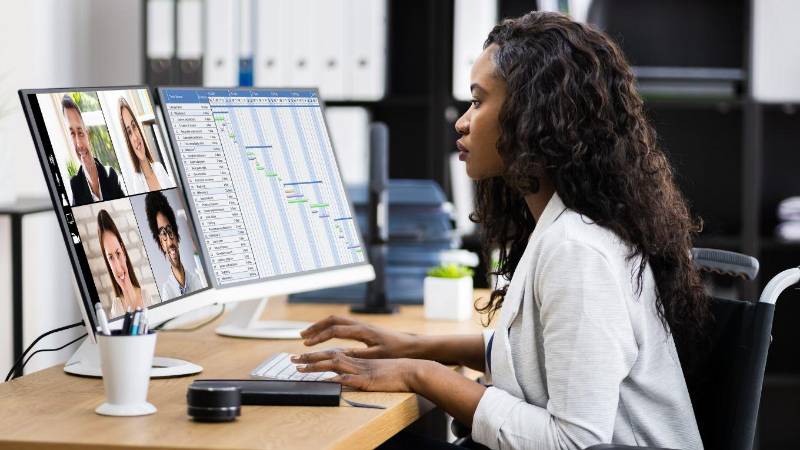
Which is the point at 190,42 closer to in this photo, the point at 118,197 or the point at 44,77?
the point at 44,77

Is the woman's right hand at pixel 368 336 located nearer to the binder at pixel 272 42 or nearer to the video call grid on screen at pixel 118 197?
the video call grid on screen at pixel 118 197

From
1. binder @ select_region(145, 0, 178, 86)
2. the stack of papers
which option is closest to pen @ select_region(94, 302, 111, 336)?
binder @ select_region(145, 0, 178, 86)

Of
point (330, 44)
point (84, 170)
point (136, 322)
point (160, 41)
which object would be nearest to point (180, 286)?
point (84, 170)

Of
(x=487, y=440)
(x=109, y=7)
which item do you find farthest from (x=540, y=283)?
(x=109, y=7)

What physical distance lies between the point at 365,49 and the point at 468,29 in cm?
34

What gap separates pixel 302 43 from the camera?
3.44 m

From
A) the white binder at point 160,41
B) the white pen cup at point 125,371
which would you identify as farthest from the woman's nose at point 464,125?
the white binder at point 160,41

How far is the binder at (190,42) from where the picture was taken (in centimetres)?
346

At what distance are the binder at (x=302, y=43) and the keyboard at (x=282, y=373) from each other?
5.94 feet

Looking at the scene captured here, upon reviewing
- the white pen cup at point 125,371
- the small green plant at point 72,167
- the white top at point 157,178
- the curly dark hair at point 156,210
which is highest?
the small green plant at point 72,167

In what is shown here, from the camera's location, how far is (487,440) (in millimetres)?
1462

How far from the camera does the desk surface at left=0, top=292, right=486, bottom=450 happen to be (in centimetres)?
125

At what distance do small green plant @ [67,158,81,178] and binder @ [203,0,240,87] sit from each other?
196 centimetres

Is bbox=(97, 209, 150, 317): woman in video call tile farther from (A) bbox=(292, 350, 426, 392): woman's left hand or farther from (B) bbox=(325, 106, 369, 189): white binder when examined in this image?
(B) bbox=(325, 106, 369, 189): white binder
